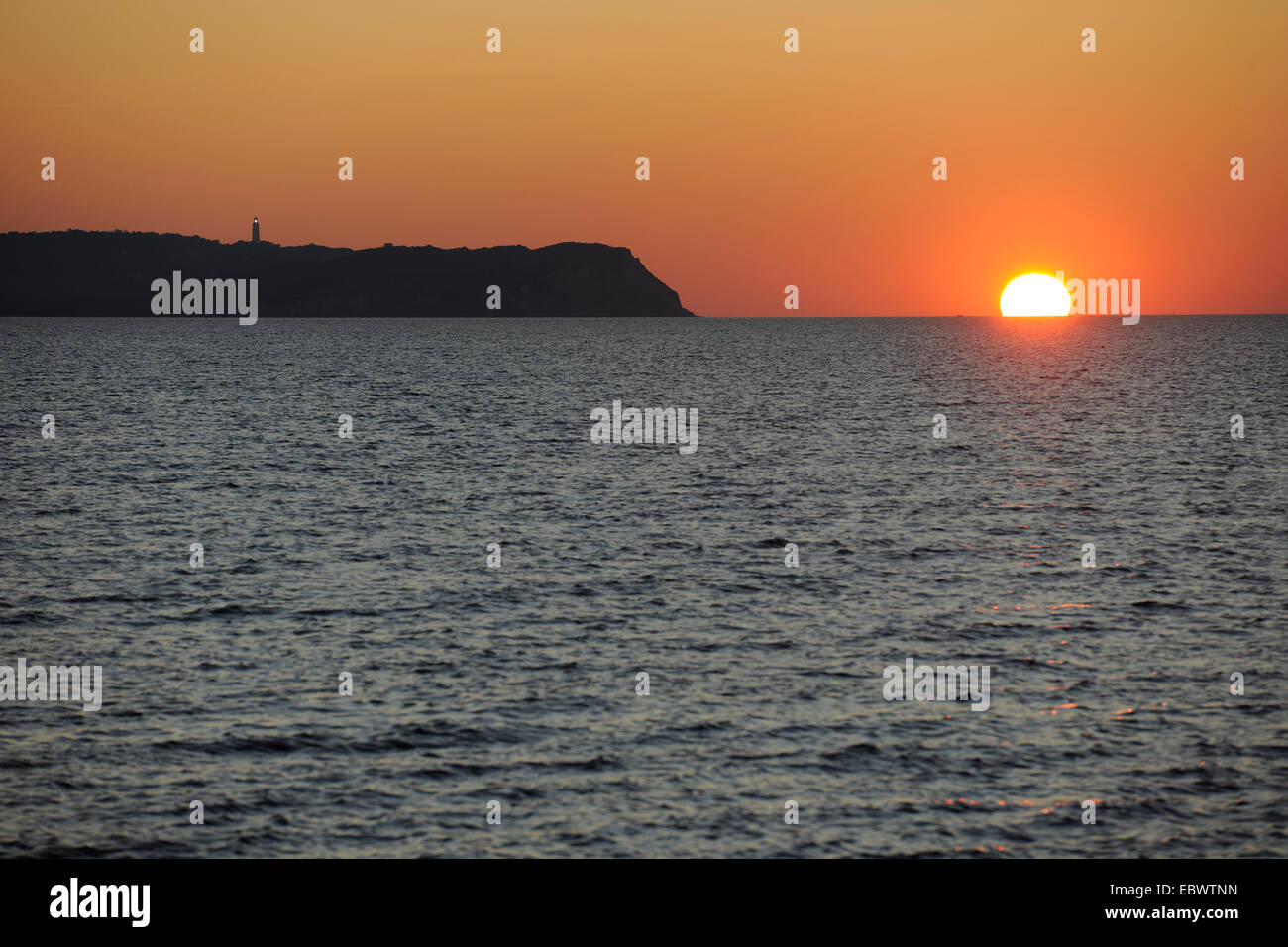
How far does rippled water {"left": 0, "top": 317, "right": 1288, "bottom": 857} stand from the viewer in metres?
19.8

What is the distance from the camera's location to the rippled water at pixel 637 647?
1977cm

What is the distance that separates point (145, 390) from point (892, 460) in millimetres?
71403

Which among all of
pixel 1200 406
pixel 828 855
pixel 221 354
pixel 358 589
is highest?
pixel 221 354

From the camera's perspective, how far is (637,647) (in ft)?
95.1

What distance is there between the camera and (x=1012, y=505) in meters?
50.2
